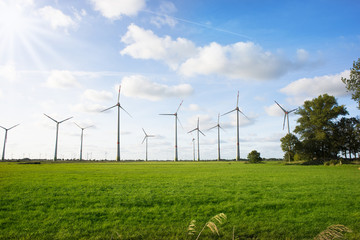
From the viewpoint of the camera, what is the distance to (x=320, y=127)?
82438mm

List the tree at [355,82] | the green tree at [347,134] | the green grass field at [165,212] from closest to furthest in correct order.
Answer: the green grass field at [165,212]
the tree at [355,82]
the green tree at [347,134]

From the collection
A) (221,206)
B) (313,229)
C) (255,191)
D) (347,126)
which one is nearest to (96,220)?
(221,206)

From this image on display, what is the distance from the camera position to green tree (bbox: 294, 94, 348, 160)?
80.6 metres

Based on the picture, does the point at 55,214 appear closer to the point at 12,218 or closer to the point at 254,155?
the point at 12,218

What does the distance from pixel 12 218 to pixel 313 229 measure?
14120 mm

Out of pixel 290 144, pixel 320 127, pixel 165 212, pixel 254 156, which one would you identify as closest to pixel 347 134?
pixel 320 127

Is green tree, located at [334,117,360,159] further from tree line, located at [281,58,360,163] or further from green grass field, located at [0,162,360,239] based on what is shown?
green grass field, located at [0,162,360,239]

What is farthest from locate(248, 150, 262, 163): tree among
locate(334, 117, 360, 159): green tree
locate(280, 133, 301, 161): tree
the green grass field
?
the green grass field

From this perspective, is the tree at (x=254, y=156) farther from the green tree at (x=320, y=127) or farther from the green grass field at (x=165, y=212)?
the green grass field at (x=165, y=212)

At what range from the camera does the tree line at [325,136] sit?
80.3 meters

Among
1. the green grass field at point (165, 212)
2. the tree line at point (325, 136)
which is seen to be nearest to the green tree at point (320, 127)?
the tree line at point (325, 136)

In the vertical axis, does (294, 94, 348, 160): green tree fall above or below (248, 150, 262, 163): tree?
above

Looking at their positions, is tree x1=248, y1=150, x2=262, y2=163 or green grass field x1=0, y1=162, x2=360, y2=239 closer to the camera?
green grass field x1=0, y1=162, x2=360, y2=239

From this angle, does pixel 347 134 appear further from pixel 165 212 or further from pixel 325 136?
pixel 165 212
